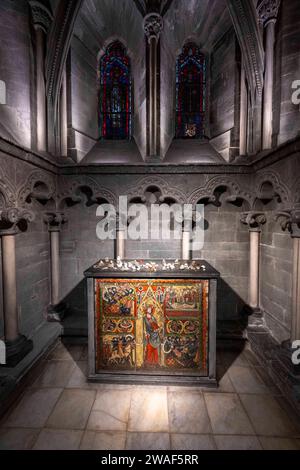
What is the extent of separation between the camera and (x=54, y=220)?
4668mm

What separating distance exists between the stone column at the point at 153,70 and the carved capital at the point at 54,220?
2.34 m

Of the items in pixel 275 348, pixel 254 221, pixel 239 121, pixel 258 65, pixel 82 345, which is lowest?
pixel 82 345

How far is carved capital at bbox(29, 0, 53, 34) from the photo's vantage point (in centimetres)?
392

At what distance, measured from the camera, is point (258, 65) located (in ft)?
13.4

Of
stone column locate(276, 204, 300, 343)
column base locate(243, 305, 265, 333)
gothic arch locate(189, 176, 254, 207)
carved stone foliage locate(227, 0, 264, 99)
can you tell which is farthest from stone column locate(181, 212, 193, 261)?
carved stone foliage locate(227, 0, 264, 99)

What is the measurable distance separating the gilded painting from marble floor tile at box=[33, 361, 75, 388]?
25.0 inches

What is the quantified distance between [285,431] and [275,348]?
136 cm

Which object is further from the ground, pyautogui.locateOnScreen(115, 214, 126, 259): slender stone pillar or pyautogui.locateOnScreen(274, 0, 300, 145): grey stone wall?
pyautogui.locateOnScreen(274, 0, 300, 145): grey stone wall

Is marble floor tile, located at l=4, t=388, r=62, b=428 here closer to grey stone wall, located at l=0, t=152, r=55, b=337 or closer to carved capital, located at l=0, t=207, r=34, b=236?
grey stone wall, located at l=0, t=152, r=55, b=337

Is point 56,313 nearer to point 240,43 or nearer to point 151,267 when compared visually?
point 151,267

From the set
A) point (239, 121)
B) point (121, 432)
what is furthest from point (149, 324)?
point (239, 121)

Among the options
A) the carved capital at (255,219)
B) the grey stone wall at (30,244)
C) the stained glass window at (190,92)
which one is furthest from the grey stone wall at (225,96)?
the grey stone wall at (30,244)

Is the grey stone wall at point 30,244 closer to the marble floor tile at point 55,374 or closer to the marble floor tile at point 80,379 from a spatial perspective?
the marble floor tile at point 55,374
